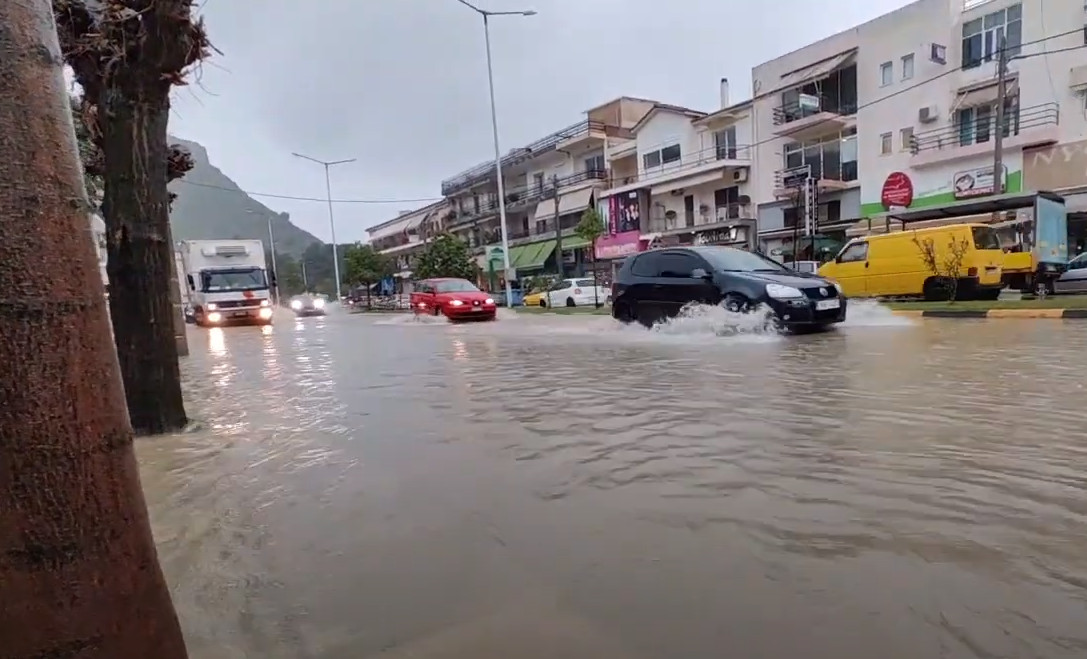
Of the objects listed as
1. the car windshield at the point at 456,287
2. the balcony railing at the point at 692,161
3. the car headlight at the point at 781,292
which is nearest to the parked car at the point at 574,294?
the car windshield at the point at 456,287

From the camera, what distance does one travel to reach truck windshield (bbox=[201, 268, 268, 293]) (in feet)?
76.8

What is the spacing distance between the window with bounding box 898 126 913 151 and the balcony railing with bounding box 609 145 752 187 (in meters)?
7.25

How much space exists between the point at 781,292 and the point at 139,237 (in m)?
7.73

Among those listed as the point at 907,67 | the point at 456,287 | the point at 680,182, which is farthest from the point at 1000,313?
the point at 680,182

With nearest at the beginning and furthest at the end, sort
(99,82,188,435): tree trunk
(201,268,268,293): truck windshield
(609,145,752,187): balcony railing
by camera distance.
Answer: (99,82,188,435): tree trunk
(201,268,268,293): truck windshield
(609,145,752,187): balcony railing

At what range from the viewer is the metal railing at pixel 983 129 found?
22.0 metres

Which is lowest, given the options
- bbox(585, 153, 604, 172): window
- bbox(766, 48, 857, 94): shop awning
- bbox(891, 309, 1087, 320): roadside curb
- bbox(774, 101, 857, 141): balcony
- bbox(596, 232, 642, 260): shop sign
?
bbox(891, 309, 1087, 320): roadside curb

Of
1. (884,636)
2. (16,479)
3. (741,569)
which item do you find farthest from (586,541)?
(16,479)

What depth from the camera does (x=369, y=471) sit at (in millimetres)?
3795

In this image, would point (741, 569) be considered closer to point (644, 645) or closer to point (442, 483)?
point (644, 645)

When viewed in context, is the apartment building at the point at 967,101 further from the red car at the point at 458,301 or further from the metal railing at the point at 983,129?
the red car at the point at 458,301

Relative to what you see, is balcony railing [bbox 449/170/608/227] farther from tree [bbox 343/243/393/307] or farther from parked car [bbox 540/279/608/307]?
tree [bbox 343/243/393/307]

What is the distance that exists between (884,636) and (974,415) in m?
3.05

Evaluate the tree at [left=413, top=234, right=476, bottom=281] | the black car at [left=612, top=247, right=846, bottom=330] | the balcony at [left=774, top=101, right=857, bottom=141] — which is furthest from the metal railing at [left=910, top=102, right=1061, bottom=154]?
the tree at [left=413, top=234, right=476, bottom=281]
